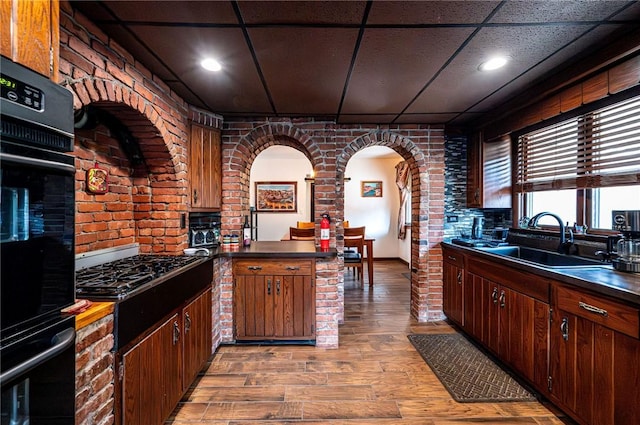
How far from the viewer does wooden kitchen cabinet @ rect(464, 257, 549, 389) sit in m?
1.89

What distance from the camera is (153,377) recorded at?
154 centimetres

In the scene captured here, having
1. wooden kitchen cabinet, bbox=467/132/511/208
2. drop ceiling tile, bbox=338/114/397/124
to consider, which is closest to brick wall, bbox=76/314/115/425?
drop ceiling tile, bbox=338/114/397/124

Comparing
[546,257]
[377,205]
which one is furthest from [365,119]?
[377,205]

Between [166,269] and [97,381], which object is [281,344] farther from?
[97,381]

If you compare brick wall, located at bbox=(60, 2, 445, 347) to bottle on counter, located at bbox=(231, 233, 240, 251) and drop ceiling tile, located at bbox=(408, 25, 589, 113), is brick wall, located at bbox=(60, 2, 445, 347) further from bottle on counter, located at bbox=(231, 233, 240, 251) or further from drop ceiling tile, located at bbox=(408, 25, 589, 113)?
drop ceiling tile, located at bbox=(408, 25, 589, 113)

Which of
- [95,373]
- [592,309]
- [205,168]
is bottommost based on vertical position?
[95,373]

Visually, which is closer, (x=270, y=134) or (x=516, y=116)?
(x=516, y=116)

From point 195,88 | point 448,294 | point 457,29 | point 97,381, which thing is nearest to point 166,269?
point 97,381

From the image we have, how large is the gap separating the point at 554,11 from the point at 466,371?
7.66 feet

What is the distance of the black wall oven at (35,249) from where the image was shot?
745 mm

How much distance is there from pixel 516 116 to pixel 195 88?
2.77 meters

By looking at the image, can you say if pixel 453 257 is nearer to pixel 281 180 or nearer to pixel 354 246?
pixel 354 246

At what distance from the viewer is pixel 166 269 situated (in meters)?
1.82

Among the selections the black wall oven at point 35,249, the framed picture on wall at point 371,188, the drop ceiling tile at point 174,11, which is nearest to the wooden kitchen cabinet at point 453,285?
the drop ceiling tile at point 174,11
